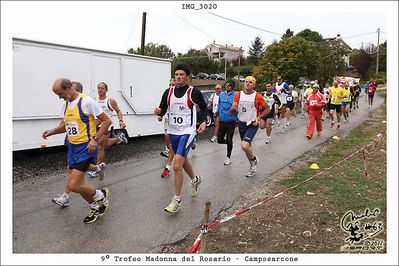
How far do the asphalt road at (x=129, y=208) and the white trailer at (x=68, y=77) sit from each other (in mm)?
1517

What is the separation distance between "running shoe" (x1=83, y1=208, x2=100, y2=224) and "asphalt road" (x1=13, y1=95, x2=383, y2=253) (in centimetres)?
8

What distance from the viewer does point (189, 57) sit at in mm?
60594

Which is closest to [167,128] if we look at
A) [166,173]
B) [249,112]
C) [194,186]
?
[194,186]

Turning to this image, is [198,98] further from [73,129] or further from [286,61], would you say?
[286,61]

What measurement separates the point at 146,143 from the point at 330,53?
1364 inches

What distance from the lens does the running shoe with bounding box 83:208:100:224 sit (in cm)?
426

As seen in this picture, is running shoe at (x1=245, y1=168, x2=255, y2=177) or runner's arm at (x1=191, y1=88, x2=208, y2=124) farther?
running shoe at (x1=245, y1=168, x2=255, y2=177)

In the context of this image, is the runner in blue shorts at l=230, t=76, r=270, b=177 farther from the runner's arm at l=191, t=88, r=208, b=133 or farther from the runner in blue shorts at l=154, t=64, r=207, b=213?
the runner in blue shorts at l=154, t=64, r=207, b=213

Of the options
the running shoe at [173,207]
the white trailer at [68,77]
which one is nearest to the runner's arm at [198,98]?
the running shoe at [173,207]

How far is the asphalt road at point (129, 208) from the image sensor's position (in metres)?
3.75

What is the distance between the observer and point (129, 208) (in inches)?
189

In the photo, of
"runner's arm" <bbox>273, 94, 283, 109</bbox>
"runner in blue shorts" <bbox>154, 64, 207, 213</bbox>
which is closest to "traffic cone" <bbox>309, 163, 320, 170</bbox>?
"runner in blue shorts" <bbox>154, 64, 207, 213</bbox>

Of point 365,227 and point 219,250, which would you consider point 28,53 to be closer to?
point 219,250

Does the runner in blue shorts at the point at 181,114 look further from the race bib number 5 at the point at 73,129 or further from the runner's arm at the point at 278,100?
the runner's arm at the point at 278,100
